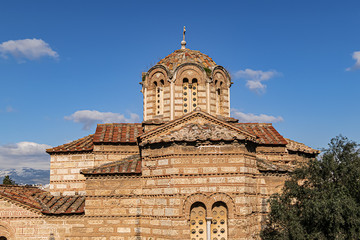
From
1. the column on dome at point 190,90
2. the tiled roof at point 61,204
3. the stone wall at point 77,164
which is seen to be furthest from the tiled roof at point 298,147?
the tiled roof at point 61,204

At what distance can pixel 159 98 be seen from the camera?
2034 centimetres

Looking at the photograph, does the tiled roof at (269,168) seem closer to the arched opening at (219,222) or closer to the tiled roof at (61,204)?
the arched opening at (219,222)

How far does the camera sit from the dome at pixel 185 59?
20.4 metres

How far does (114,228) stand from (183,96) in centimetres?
777

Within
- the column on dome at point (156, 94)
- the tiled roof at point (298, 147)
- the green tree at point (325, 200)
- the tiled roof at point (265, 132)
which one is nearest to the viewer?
the green tree at point (325, 200)

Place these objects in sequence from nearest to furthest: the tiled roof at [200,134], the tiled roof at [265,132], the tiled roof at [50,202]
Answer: the tiled roof at [200,134] < the tiled roof at [50,202] < the tiled roof at [265,132]

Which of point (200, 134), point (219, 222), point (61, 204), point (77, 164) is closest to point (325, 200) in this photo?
point (219, 222)

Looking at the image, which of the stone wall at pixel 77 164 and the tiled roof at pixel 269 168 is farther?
the stone wall at pixel 77 164

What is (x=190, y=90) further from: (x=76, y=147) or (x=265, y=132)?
(x=76, y=147)

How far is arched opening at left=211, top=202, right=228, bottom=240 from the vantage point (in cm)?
1533

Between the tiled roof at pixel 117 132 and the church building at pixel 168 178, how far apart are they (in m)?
0.12

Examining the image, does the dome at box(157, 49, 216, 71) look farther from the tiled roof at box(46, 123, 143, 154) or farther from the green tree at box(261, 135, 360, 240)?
A: the green tree at box(261, 135, 360, 240)

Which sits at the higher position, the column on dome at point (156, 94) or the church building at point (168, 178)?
the column on dome at point (156, 94)

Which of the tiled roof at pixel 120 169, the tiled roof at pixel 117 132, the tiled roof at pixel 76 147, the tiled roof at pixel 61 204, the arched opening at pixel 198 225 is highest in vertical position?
the tiled roof at pixel 117 132
